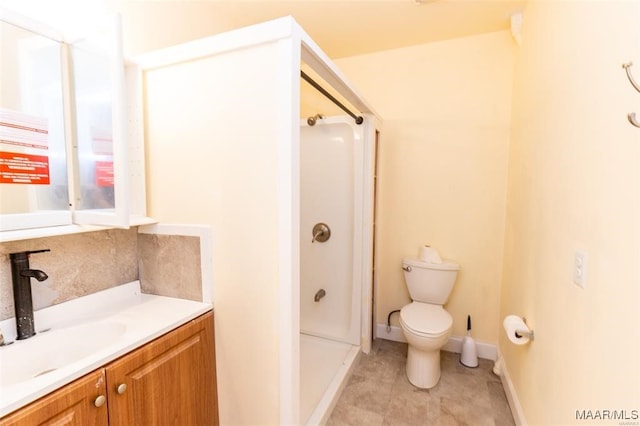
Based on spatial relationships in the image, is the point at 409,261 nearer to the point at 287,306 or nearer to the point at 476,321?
the point at 476,321

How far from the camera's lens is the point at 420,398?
6.03 ft

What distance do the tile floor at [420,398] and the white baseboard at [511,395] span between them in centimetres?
4

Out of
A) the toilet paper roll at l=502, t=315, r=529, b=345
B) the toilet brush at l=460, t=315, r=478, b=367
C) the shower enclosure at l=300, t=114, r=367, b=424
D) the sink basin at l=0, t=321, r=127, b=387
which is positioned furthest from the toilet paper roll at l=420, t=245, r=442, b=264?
the sink basin at l=0, t=321, r=127, b=387

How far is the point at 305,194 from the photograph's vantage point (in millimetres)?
2514

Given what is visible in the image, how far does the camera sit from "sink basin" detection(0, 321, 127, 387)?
3.04 ft

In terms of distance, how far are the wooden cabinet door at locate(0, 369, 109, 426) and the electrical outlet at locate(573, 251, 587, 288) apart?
163cm

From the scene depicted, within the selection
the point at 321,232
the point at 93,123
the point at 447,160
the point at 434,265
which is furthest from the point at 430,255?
the point at 93,123

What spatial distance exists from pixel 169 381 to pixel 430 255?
1900 millimetres

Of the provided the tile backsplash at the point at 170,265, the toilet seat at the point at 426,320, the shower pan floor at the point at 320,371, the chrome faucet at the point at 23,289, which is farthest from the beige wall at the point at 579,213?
the chrome faucet at the point at 23,289

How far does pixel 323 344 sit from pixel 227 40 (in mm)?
2227

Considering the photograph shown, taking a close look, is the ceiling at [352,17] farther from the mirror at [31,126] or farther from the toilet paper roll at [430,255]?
the toilet paper roll at [430,255]

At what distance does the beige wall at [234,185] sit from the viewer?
44.5 inches

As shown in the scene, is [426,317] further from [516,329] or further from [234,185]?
[234,185]

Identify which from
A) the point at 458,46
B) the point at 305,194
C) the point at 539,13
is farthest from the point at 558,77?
the point at 305,194
